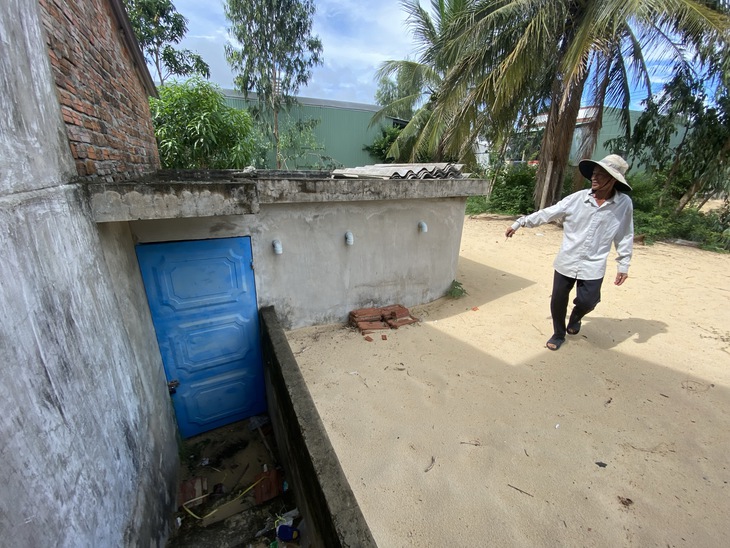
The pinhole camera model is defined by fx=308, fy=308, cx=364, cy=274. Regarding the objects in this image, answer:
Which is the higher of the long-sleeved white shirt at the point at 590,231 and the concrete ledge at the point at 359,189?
the concrete ledge at the point at 359,189

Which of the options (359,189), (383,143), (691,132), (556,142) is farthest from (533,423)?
(383,143)

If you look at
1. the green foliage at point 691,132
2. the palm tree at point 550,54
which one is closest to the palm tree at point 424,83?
the palm tree at point 550,54

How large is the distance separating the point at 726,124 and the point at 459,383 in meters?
10.7

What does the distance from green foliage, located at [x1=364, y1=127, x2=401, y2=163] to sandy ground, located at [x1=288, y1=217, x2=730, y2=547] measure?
1355 cm

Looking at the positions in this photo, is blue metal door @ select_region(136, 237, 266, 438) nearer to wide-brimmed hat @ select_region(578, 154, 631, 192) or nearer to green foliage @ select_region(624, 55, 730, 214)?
wide-brimmed hat @ select_region(578, 154, 631, 192)

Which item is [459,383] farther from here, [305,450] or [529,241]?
[529,241]

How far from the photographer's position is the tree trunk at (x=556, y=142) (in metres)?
8.09

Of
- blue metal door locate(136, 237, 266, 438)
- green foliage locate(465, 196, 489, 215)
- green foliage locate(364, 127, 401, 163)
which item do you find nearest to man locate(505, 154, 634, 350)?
blue metal door locate(136, 237, 266, 438)

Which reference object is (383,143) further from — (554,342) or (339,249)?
(554,342)

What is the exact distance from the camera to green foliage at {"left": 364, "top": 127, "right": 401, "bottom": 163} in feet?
53.5

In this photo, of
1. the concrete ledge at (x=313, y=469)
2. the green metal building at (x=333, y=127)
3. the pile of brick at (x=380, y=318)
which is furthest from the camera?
the green metal building at (x=333, y=127)

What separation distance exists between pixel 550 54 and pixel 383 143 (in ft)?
31.5

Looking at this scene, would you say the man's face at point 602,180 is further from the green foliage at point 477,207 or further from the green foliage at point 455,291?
the green foliage at point 477,207

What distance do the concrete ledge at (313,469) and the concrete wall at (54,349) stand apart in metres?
0.99
